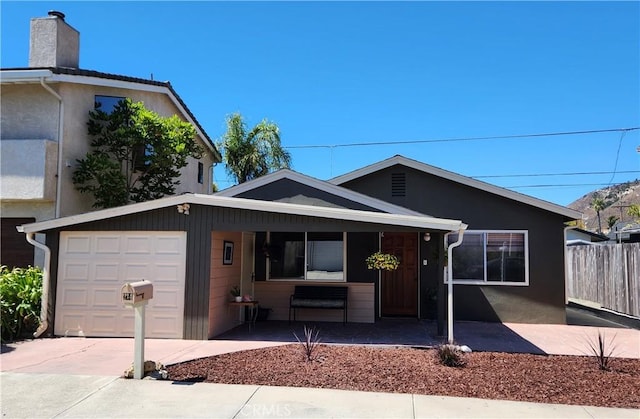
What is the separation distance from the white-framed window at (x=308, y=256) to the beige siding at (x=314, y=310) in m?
0.19

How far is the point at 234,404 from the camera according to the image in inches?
196

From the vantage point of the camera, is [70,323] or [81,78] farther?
[81,78]

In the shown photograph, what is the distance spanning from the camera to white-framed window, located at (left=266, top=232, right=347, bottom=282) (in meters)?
11.2

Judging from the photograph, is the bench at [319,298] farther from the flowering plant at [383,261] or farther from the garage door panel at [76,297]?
the garage door panel at [76,297]

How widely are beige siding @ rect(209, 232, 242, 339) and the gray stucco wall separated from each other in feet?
15.7

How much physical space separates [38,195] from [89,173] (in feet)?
4.36

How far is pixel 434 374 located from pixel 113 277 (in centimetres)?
632

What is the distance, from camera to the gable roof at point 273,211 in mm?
7910

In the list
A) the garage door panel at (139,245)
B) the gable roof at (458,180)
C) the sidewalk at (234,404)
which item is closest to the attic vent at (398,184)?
the gable roof at (458,180)

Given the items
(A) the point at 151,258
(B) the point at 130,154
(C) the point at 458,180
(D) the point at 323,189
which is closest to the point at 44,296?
(A) the point at 151,258

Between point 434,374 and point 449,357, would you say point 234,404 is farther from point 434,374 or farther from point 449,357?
point 449,357

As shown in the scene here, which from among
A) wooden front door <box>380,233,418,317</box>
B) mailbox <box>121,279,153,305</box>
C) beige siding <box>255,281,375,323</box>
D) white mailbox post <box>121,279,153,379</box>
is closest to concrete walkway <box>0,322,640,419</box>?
white mailbox post <box>121,279,153,379</box>

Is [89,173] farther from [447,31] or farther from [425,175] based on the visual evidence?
[447,31]

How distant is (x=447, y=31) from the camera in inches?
463
